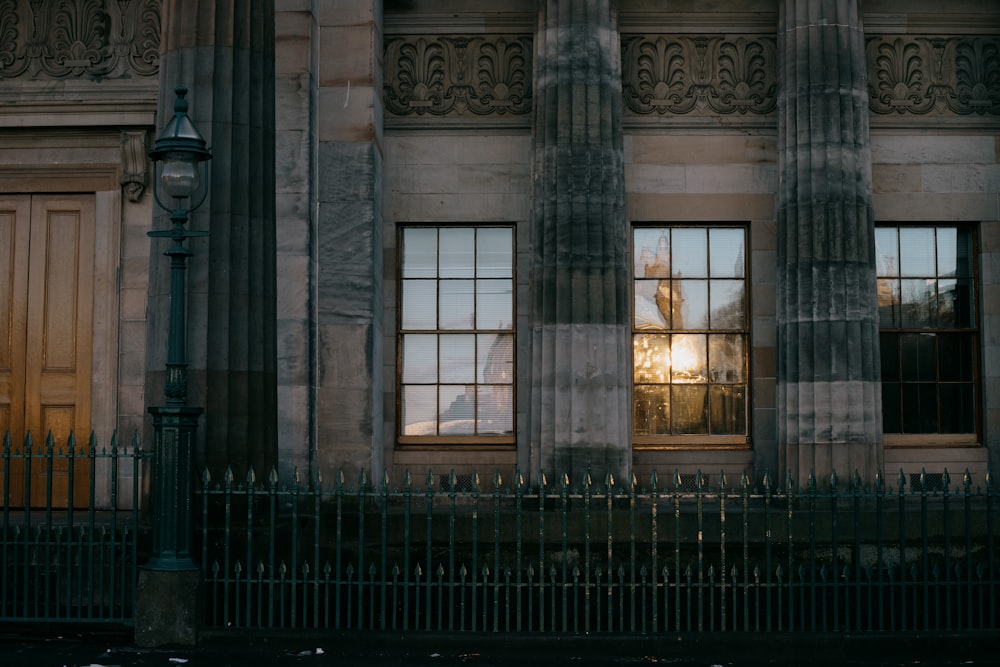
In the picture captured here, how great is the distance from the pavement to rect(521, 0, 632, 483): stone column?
3.78 meters

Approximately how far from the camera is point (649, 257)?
1505 cm

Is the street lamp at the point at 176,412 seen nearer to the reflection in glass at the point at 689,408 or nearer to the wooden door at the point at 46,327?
the wooden door at the point at 46,327

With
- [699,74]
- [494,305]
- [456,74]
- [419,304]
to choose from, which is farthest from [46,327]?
[699,74]

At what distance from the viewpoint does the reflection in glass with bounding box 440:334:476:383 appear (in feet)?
49.2

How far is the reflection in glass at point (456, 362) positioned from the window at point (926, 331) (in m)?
5.58

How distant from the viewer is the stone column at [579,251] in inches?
541

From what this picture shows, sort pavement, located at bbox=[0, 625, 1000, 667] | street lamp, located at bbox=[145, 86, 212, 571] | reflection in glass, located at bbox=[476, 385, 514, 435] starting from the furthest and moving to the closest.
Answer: reflection in glass, located at bbox=[476, 385, 514, 435]
street lamp, located at bbox=[145, 86, 212, 571]
pavement, located at bbox=[0, 625, 1000, 667]

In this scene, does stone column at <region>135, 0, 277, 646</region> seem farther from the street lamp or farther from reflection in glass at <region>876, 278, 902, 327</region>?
reflection in glass at <region>876, 278, 902, 327</region>

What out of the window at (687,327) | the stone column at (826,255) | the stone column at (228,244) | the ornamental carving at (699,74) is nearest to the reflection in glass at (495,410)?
the window at (687,327)

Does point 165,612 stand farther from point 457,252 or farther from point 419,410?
point 457,252

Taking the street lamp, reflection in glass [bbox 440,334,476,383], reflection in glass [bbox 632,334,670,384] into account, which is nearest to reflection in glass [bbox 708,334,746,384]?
reflection in glass [bbox 632,334,670,384]

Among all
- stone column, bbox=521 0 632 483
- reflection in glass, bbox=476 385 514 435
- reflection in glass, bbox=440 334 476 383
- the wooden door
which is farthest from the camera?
reflection in glass, bbox=440 334 476 383

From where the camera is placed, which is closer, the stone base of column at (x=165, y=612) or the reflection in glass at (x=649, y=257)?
the stone base of column at (x=165, y=612)

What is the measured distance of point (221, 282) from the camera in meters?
11.5
